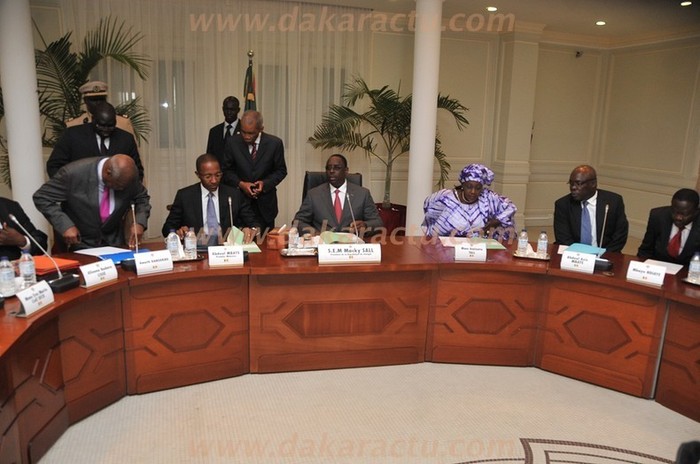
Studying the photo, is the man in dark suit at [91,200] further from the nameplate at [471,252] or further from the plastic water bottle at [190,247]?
the nameplate at [471,252]

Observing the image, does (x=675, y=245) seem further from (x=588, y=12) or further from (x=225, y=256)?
(x=588, y=12)

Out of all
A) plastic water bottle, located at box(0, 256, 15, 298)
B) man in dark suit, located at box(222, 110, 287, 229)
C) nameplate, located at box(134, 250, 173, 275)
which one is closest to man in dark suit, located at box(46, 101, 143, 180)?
man in dark suit, located at box(222, 110, 287, 229)

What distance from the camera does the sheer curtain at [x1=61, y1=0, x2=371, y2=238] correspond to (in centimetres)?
589

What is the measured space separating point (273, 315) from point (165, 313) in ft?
1.90

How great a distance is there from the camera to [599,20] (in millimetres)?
6590

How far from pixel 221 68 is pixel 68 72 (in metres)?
1.68

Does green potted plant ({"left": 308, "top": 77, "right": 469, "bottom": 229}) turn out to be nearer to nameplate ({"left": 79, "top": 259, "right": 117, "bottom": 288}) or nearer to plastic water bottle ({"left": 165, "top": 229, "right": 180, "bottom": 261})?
plastic water bottle ({"left": 165, "top": 229, "right": 180, "bottom": 261})

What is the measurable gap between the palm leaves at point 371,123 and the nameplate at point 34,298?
4421 millimetres

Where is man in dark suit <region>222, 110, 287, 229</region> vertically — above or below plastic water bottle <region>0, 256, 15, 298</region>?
above

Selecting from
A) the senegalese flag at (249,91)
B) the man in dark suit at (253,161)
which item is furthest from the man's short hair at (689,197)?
the senegalese flag at (249,91)

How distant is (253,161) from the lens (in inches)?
173

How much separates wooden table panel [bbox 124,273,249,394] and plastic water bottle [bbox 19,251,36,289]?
→ 0.44 meters

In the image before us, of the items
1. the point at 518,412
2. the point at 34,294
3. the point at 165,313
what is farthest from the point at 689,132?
the point at 34,294

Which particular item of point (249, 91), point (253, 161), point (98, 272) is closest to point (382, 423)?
point (98, 272)
